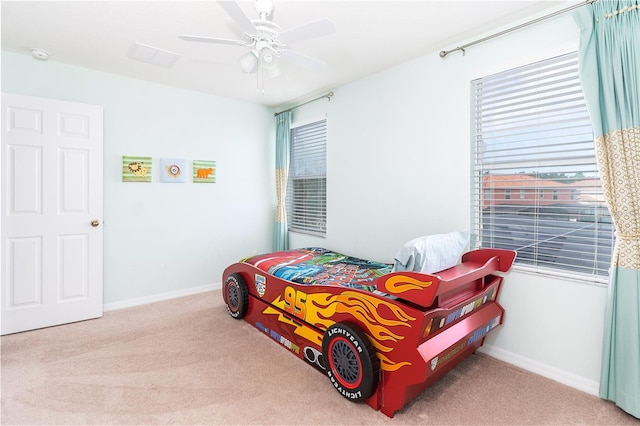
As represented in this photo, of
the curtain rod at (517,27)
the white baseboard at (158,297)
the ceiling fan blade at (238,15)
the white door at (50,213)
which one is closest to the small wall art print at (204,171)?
the white door at (50,213)

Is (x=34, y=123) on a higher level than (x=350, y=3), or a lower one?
lower

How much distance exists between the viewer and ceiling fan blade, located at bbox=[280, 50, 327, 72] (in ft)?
7.03

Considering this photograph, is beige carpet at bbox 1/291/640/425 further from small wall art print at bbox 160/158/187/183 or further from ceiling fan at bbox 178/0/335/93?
ceiling fan at bbox 178/0/335/93

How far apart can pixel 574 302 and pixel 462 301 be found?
32.7 inches

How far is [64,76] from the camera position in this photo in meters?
3.09

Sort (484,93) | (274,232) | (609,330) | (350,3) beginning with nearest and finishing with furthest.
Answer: (609,330) → (350,3) → (484,93) → (274,232)

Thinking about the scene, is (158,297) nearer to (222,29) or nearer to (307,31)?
(222,29)

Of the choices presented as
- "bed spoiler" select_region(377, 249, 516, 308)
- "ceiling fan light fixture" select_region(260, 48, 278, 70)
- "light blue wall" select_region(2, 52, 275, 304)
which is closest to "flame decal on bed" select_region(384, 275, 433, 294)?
"bed spoiler" select_region(377, 249, 516, 308)

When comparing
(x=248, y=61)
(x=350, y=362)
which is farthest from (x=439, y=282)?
(x=248, y=61)

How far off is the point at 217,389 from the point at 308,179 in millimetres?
2770

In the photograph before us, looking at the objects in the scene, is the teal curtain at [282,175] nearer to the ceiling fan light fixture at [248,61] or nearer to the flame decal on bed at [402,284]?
the ceiling fan light fixture at [248,61]

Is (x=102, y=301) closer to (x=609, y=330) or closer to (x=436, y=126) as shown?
(x=436, y=126)

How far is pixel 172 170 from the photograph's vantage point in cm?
373

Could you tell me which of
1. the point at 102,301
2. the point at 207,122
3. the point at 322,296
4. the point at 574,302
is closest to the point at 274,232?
the point at 207,122
